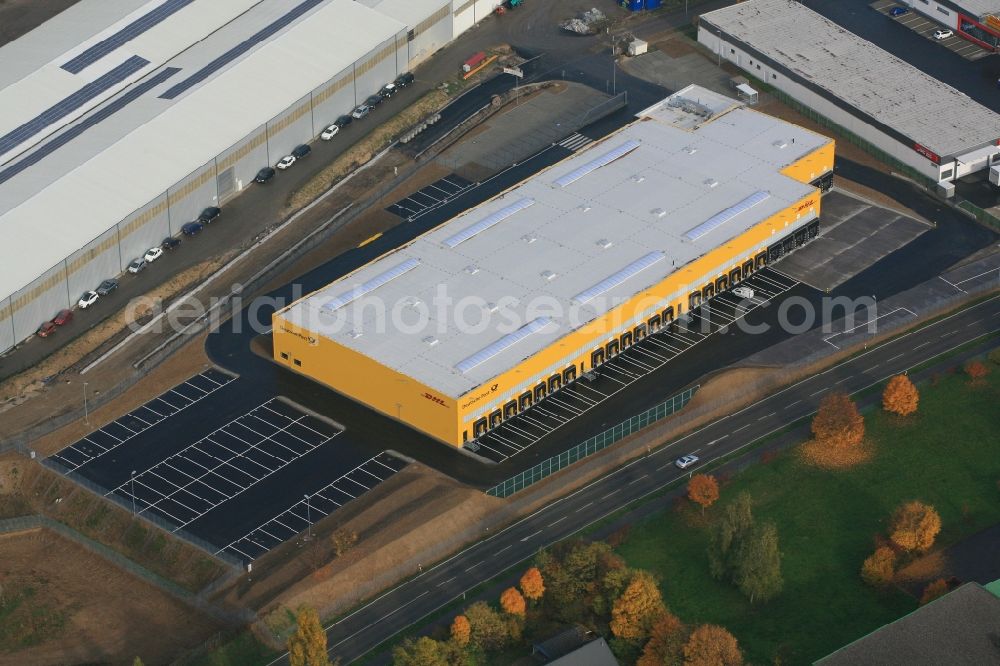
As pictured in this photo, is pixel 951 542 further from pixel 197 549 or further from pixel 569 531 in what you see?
pixel 197 549

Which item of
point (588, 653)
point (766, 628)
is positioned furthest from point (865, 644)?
point (588, 653)

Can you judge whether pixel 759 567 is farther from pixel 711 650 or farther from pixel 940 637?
pixel 940 637

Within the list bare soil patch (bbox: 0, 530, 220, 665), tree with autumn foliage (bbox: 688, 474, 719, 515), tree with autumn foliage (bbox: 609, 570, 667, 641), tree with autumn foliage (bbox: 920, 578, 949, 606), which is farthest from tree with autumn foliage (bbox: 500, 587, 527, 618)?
tree with autumn foliage (bbox: 920, 578, 949, 606)

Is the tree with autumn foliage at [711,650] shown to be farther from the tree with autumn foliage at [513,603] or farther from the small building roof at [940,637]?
the tree with autumn foliage at [513,603]

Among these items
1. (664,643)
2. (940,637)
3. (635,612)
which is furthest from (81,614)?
(940,637)

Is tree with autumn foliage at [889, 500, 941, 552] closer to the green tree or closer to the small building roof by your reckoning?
the green tree

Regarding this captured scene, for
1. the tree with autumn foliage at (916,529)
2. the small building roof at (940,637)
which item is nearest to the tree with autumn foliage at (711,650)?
the small building roof at (940,637)

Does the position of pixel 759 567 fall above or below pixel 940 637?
below
